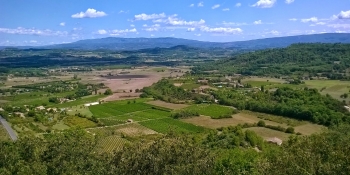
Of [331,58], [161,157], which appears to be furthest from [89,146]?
[331,58]

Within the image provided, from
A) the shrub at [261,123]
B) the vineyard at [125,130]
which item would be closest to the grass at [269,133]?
the shrub at [261,123]

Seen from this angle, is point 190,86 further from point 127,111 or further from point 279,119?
point 279,119

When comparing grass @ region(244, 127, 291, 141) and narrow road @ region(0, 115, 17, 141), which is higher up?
narrow road @ region(0, 115, 17, 141)

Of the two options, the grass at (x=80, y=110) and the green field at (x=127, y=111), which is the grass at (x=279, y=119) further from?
the grass at (x=80, y=110)

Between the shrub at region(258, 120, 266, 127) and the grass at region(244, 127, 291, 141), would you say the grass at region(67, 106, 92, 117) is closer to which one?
the shrub at region(258, 120, 266, 127)

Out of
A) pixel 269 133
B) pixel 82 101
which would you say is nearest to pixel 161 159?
pixel 269 133

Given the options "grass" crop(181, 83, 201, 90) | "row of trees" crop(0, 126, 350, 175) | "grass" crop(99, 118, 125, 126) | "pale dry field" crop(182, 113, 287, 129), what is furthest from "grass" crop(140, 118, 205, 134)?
"grass" crop(181, 83, 201, 90)
